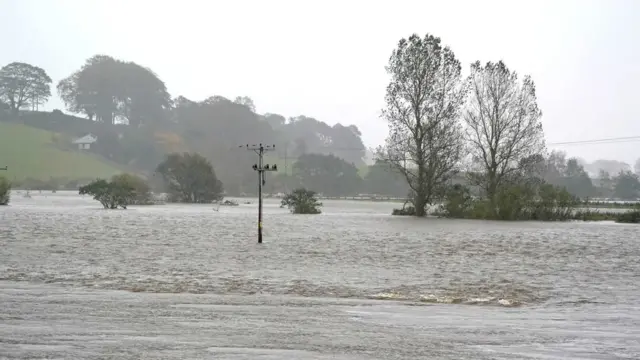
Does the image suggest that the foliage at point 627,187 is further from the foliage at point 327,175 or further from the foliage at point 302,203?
the foliage at point 302,203

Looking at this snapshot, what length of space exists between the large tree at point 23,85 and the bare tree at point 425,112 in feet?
444

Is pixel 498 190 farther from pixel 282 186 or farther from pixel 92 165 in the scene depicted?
pixel 92 165

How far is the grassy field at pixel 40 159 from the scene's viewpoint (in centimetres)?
13288

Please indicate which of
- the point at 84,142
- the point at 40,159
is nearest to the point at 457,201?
the point at 40,159

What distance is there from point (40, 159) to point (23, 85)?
4072cm

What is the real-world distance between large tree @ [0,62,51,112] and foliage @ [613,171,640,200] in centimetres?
13519

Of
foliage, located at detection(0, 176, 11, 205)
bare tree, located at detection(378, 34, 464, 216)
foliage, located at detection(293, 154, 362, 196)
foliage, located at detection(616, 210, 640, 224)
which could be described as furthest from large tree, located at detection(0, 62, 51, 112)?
foliage, located at detection(616, 210, 640, 224)

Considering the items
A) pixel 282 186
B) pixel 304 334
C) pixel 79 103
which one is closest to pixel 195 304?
pixel 304 334

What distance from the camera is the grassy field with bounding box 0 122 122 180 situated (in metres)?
133

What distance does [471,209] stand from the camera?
205ft

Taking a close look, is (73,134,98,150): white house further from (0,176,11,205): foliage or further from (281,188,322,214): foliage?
(281,188,322,214): foliage

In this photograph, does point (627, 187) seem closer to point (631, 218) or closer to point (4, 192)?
point (631, 218)

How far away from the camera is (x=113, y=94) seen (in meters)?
179

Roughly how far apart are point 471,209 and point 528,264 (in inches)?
1507
